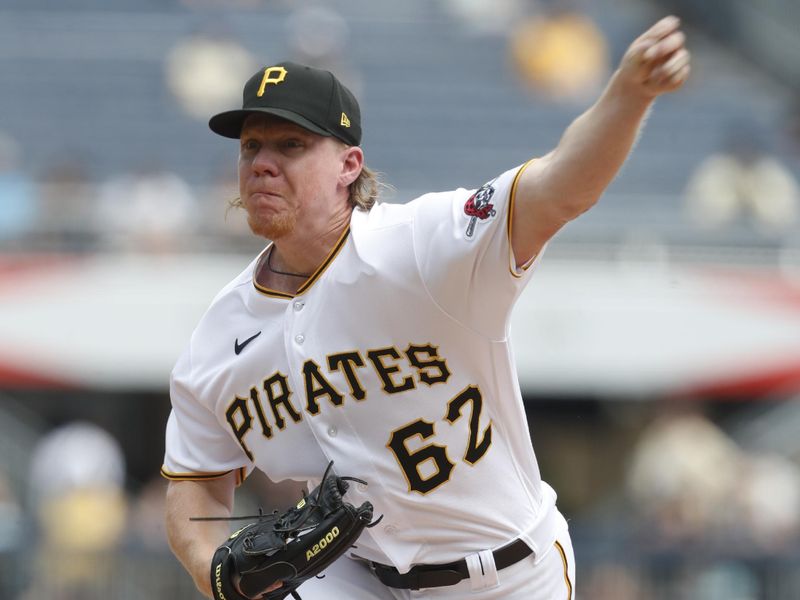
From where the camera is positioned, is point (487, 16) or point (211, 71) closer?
point (211, 71)

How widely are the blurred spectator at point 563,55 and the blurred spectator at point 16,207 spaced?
5.71 meters

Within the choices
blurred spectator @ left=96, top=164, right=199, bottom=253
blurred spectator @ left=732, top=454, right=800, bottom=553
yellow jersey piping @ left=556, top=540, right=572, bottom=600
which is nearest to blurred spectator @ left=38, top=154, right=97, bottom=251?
blurred spectator @ left=96, top=164, right=199, bottom=253

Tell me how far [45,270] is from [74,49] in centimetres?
599

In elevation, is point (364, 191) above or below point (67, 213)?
above

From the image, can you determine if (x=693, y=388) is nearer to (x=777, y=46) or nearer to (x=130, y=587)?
(x=130, y=587)

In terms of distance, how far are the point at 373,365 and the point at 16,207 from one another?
9916 mm

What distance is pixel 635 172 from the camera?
53.2ft

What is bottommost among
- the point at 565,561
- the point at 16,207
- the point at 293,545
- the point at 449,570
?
the point at 16,207

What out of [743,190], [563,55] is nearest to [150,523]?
[743,190]

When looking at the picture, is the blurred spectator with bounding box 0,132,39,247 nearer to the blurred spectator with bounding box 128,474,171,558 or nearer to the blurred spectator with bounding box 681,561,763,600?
the blurred spectator with bounding box 128,474,171,558

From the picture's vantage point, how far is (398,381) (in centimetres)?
421

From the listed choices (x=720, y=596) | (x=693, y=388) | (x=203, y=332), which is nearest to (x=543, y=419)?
(x=693, y=388)

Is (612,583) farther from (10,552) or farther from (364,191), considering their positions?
(364,191)

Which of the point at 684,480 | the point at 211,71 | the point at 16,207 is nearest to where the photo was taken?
the point at 684,480
